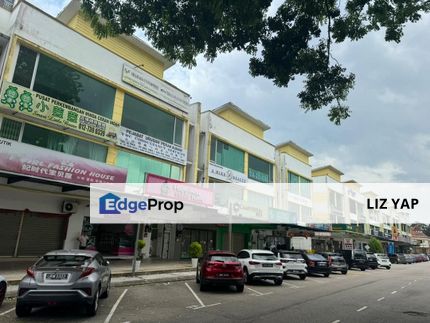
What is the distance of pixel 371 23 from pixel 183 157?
667 inches

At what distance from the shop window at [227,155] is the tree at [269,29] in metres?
18.5

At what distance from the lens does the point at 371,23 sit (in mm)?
9750

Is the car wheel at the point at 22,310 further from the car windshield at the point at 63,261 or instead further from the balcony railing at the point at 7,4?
the balcony railing at the point at 7,4

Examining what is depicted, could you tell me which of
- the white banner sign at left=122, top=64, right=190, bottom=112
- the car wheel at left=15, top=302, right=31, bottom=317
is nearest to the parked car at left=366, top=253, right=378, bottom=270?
the white banner sign at left=122, top=64, right=190, bottom=112

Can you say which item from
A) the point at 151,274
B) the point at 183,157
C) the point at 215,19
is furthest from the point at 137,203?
the point at 215,19

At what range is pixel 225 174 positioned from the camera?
96.3ft

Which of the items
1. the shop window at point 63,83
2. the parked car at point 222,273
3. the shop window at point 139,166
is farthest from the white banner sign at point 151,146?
the parked car at point 222,273

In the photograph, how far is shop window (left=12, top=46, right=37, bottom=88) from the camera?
16255mm

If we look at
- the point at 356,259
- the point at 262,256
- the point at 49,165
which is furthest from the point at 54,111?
the point at 356,259

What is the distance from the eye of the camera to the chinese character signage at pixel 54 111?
603 inches

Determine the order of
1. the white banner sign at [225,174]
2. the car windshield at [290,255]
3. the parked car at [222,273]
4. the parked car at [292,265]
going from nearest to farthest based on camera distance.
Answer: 1. the parked car at [222,273]
2. the parked car at [292,265]
3. the car windshield at [290,255]
4. the white banner sign at [225,174]

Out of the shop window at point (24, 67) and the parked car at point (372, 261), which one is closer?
the shop window at point (24, 67)

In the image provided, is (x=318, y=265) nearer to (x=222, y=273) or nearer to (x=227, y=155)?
(x=222, y=273)

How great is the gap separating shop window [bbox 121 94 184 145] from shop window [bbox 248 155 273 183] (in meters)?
10.5
